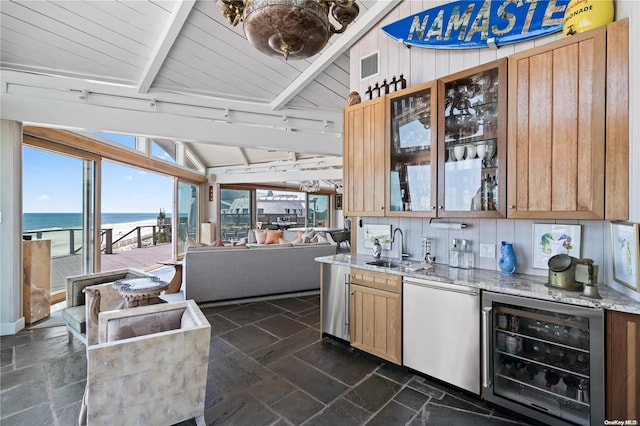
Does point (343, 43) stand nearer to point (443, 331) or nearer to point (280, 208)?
point (443, 331)

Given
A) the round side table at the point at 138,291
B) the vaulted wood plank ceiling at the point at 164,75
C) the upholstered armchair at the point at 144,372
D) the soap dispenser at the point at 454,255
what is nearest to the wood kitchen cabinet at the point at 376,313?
the soap dispenser at the point at 454,255

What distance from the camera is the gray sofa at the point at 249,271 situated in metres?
4.30

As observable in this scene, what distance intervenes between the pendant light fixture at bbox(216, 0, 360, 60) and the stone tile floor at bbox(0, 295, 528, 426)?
2.28 metres

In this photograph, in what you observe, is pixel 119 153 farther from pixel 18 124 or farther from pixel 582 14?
pixel 582 14

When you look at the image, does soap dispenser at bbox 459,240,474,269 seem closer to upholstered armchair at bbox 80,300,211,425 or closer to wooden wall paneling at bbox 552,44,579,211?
wooden wall paneling at bbox 552,44,579,211

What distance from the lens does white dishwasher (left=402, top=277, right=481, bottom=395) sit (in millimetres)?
2154

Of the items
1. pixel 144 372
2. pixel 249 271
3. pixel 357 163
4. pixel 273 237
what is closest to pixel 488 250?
pixel 357 163

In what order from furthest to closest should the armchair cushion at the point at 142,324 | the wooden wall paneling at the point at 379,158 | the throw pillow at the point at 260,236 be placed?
1. the throw pillow at the point at 260,236
2. the wooden wall paneling at the point at 379,158
3. the armchair cushion at the point at 142,324

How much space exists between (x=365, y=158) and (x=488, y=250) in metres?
1.44

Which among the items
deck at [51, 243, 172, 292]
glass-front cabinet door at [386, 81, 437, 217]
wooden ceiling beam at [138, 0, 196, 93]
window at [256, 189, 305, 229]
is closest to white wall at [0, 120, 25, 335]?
deck at [51, 243, 172, 292]

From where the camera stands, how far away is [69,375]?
8.26 ft

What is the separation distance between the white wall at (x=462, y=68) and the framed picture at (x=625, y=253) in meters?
0.06

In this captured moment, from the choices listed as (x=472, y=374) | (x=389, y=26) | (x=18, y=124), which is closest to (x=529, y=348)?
(x=472, y=374)

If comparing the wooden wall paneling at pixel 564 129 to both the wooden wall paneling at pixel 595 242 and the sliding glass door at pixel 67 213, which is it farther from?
the sliding glass door at pixel 67 213
